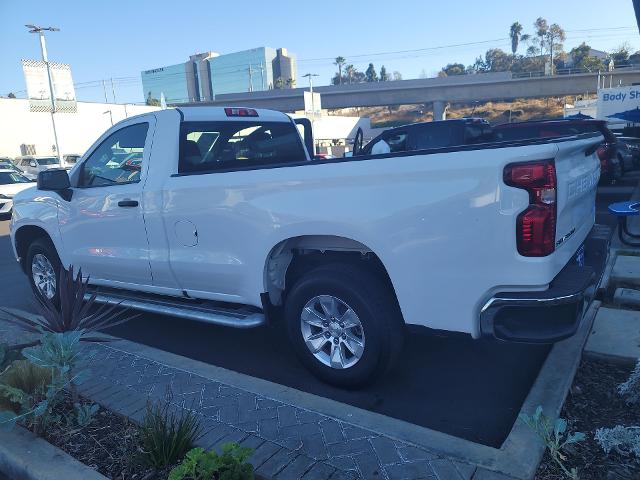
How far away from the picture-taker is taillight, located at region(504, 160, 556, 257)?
2.79 meters

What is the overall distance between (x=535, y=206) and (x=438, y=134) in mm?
7716

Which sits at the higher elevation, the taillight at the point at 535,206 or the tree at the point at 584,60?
the tree at the point at 584,60

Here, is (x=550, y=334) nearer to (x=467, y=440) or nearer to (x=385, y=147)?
(x=467, y=440)

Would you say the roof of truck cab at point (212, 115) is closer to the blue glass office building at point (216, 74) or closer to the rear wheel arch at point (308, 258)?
the rear wheel arch at point (308, 258)

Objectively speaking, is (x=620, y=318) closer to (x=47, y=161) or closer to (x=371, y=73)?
(x=47, y=161)

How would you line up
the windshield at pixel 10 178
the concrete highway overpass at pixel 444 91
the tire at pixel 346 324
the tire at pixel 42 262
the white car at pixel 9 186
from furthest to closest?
the concrete highway overpass at pixel 444 91 < the windshield at pixel 10 178 < the white car at pixel 9 186 < the tire at pixel 42 262 < the tire at pixel 346 324

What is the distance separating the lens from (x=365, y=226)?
326cm

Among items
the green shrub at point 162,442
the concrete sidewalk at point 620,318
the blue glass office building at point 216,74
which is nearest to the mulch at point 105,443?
the green shrub at point 162,442

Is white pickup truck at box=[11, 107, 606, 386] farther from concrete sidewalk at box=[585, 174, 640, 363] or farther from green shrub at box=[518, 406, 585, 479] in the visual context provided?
concrete sidewalk at box=[585, 174, 640, 363]

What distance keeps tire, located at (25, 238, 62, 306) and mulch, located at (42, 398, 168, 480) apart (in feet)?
9.00

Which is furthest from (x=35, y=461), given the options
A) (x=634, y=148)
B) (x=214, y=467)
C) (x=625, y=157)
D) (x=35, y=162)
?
(x=35, y=162)

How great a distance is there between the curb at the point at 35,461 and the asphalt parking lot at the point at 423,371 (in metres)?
1.53

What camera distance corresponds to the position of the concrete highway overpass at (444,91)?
5869 centimetres

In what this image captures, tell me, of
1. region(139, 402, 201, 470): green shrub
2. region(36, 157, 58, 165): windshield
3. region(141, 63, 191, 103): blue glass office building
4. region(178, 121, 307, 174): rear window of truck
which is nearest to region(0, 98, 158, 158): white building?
region(36, 157, 58, 165): windshield
